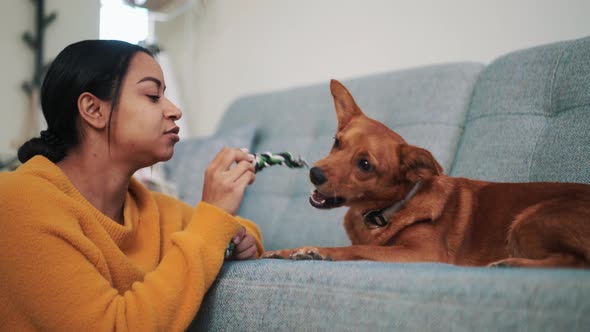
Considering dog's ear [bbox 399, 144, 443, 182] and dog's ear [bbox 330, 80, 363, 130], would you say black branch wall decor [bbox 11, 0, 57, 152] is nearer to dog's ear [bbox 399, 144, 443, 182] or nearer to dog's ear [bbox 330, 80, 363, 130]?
dog's ear [bbox 330, 80, 363, 130]

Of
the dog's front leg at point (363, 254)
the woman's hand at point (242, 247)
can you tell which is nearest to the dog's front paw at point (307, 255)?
the dog's front leg at point (363, 254)

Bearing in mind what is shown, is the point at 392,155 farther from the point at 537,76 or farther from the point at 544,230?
the point at 537,76

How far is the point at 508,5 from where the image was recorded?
7.48ft

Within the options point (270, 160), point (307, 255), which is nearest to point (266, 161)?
point (270, 160)

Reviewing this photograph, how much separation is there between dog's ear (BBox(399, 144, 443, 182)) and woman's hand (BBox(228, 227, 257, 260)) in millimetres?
557

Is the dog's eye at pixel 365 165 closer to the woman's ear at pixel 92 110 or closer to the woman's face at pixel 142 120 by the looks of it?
the woman's face at pixel 142 120

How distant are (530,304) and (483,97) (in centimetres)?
142

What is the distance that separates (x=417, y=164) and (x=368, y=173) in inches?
6.2

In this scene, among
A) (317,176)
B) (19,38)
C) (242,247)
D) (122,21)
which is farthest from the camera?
(122,21)

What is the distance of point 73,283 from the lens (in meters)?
1.01

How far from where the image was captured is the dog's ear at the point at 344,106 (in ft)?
5.98

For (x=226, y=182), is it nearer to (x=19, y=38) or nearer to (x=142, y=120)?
(x=142, y=120)

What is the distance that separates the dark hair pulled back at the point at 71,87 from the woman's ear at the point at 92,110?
0.5 inches

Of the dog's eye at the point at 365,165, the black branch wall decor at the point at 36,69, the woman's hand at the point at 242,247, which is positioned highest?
the dog's eye at the point at 365,165
